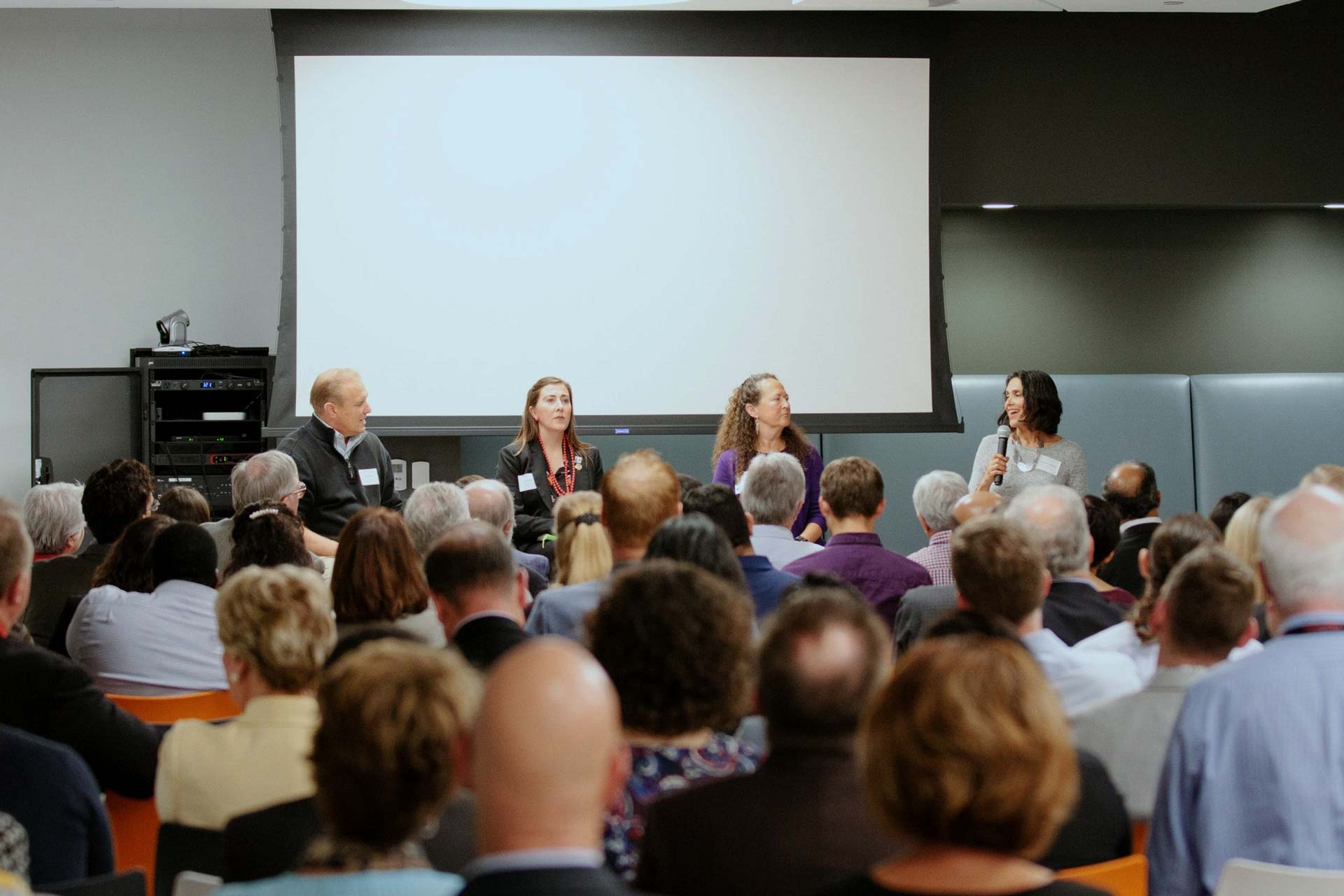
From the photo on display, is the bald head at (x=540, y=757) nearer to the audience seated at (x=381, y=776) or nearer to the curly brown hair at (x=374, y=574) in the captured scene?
the audience seated at (x=381, y=776)

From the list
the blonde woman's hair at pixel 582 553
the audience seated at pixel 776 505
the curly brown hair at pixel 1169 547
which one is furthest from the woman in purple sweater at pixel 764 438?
the curly brown hair at pixel 1169 547

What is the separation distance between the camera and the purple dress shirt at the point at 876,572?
3756 millimetres

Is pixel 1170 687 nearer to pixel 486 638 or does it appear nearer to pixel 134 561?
pixel 486 638

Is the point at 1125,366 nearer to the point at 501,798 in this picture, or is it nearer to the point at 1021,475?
the point at 1021,475

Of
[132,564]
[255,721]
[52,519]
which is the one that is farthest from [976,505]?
[52,519]

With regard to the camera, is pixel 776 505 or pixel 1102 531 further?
pixel 776 505

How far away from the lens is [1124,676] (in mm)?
2703

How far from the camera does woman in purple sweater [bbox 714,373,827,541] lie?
5730 millimetres

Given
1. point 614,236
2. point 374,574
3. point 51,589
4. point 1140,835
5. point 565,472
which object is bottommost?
point 1140,835

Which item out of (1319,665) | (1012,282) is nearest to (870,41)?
(1012,282)

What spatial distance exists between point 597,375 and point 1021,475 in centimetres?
229

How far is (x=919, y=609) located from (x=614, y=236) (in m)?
4.07

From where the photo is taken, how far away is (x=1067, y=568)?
131 inches

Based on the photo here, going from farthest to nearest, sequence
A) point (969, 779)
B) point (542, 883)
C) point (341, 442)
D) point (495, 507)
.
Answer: point (341, 442)
point (495, 507)
point (969, 779)
point (542, 883)
